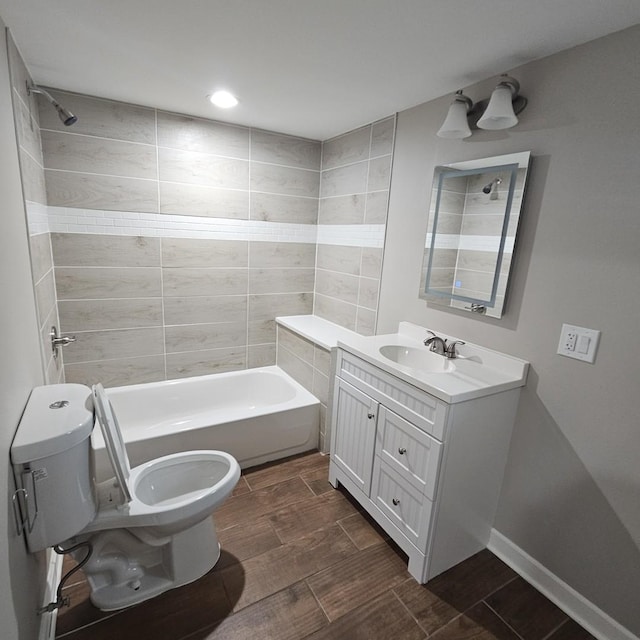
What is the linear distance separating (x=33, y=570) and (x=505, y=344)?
80.5 inches

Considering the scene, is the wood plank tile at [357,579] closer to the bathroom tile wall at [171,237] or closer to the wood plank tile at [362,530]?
the wood plank tile at [362,530]

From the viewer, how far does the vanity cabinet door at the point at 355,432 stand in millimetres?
1833

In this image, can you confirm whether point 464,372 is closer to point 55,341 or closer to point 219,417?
point 219,417

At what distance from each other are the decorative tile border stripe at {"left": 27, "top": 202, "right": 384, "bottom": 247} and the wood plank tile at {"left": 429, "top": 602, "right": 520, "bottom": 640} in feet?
6.47

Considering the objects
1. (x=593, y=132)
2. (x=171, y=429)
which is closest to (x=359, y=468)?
(x=171, y=429)

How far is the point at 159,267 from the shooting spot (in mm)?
2580

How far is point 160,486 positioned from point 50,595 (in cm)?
51

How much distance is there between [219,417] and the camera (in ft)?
7.99

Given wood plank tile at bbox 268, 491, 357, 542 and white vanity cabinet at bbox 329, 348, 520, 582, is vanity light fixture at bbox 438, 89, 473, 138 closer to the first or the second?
white vanity cabinet at bbox 329, 348, 520, 582

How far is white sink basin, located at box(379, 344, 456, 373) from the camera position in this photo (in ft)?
6.29

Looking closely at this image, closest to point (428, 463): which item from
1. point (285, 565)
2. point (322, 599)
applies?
point (322, 599)

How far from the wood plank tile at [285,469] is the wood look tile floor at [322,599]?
0.32 metres

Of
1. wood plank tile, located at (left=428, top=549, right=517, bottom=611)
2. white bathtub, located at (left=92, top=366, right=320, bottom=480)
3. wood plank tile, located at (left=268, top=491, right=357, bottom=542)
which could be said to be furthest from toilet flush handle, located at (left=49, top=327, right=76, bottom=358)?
wood plank tile, located at (left=428, top=549, right=517, bottom=611)

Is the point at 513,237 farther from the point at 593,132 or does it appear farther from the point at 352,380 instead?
the point at 352,380
